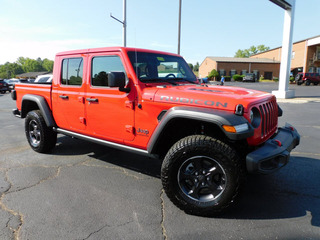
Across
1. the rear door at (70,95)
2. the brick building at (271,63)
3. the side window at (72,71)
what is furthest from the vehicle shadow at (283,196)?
the brick building at (271,63)

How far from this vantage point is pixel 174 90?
2.96m

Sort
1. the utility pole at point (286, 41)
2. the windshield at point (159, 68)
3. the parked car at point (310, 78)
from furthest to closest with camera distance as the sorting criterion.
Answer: the parked car at point (310, 78) → the utility pole at point (286, 41) → the windshield at point (159, 68)

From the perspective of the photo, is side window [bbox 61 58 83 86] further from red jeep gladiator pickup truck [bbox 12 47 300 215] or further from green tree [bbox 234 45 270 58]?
green tree [bbox 234 45 270 58]

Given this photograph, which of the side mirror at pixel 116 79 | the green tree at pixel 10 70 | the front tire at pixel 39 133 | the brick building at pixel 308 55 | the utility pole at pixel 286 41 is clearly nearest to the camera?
the side mirror at pixel 116 79

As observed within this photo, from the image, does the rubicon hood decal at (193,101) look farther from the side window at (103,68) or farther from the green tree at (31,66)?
the green tree at (31,66)

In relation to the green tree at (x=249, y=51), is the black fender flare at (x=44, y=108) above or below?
below

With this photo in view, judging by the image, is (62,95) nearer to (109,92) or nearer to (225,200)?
(109,92)

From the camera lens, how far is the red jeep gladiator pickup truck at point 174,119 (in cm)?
252

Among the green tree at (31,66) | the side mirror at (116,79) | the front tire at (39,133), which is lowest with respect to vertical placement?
the front tire at (39,133)

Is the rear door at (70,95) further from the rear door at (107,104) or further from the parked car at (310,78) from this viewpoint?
the parked car at (310,78)

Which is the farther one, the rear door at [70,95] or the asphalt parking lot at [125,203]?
the rear door at [70,95]

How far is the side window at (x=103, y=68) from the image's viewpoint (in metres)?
3.40

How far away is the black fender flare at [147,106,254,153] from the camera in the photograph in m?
2.38

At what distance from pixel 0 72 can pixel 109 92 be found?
567 ft
